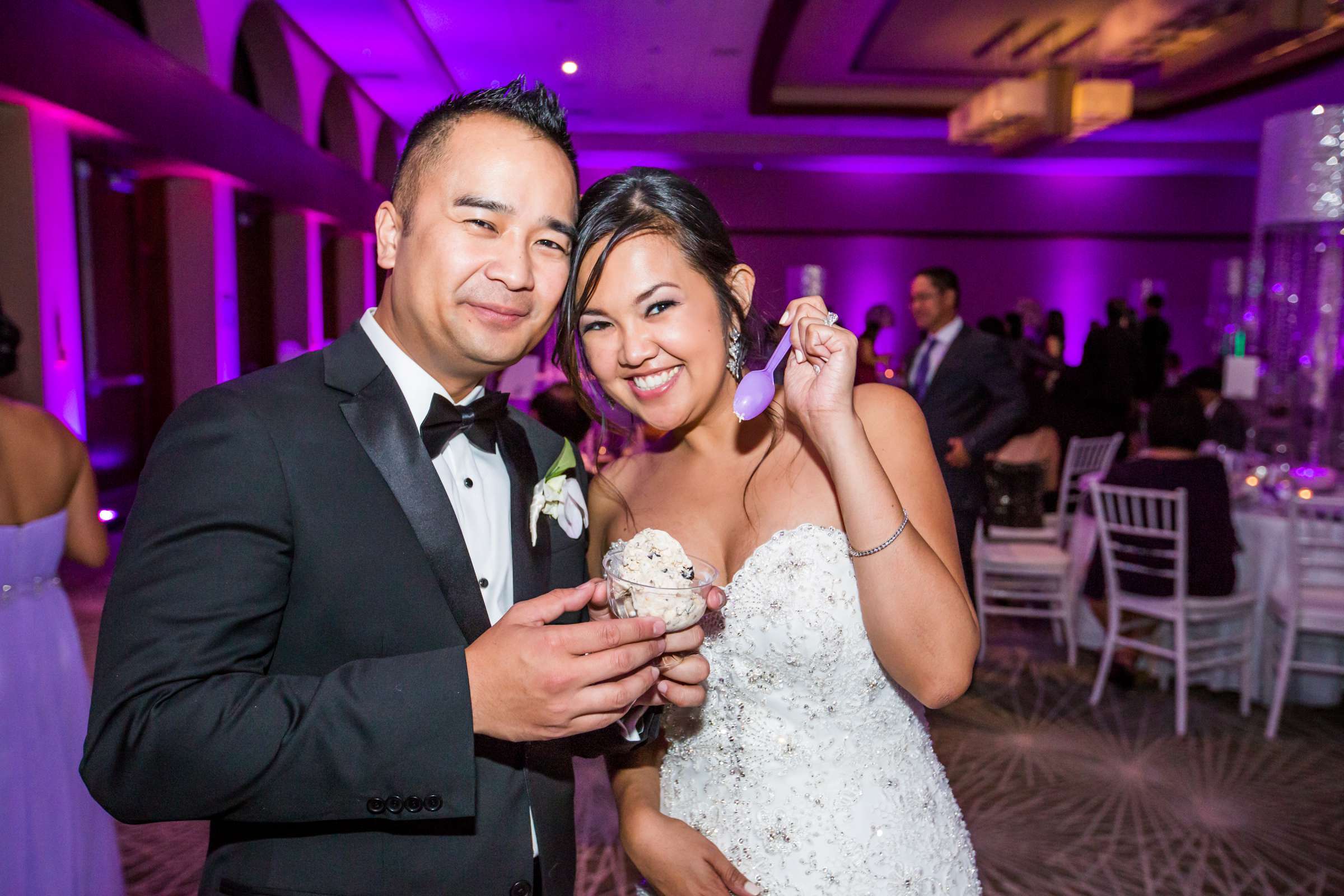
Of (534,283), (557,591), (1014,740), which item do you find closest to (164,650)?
(557,591)

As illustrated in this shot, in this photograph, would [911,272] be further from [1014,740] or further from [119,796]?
[119,796]

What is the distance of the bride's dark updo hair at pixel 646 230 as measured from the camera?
160 cm

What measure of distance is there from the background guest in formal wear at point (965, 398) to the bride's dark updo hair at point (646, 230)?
3130 millimetres

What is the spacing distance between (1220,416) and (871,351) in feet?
8.72

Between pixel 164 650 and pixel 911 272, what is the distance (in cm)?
1394

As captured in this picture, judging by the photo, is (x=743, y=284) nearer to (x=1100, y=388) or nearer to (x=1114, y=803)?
(x=1114, y=803)

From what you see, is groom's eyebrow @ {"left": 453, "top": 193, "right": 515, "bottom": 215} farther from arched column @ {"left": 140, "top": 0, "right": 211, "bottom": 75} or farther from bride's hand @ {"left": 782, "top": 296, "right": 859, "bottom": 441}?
arched column @ {"left": 140, "top": 0, "right": 211, "bottom": 75}

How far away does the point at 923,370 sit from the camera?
5195 mm

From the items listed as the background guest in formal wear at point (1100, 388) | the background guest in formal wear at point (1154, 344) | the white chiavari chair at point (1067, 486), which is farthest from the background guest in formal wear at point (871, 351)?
the background guest in formal wear at point (1154, 344)

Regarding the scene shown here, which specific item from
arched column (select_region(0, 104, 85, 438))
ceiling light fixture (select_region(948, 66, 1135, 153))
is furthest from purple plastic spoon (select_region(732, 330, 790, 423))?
ceiling light fixture (select_region(948, 66, 1135, 153))

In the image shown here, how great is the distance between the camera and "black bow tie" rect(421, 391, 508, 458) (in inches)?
51.7

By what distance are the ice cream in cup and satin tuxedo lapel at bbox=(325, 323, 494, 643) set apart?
0.67ft

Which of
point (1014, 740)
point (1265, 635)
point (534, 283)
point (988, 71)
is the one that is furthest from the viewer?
point (988, 71)

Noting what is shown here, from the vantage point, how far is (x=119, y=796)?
3.28 feet
